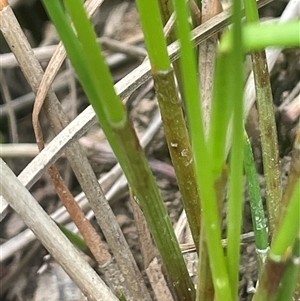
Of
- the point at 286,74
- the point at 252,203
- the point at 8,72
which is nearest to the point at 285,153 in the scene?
the point at 286,74

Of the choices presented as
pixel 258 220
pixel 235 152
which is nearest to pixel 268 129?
pixel 258 220

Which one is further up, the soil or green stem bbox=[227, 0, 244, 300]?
the soil

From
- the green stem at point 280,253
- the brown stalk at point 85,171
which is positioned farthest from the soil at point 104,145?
the green stem at point 280,253

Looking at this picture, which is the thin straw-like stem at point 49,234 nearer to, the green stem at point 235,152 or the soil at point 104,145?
the green stem at point 235,152

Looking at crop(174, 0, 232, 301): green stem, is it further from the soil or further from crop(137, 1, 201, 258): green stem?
the soil

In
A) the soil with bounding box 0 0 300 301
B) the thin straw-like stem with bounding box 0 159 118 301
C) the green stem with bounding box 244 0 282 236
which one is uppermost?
the soil with bounding box 0 0 300 301

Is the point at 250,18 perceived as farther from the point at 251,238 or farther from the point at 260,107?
the point at 251,238

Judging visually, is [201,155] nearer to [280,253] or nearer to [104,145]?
[280,253]

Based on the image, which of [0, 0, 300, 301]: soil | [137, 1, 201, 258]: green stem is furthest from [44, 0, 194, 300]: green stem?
[0, 0, 300, 301]: soil
